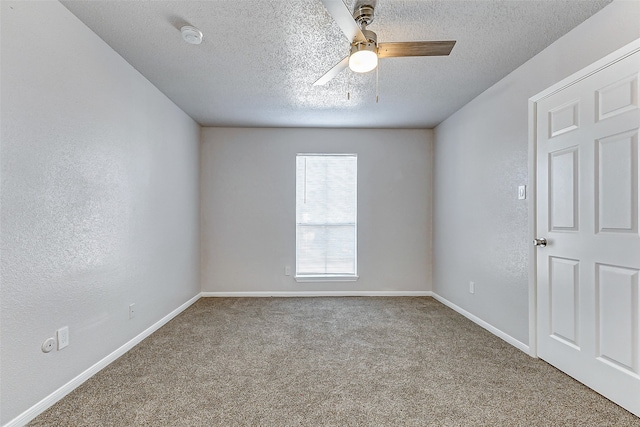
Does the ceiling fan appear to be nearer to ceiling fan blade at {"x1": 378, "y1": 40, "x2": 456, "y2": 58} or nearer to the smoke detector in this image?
ceiling fan blade at {"x1": 378, "y1": 40, "x2": 456, "y2": 58}

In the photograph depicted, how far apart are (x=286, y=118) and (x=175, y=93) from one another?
1313 millimetres

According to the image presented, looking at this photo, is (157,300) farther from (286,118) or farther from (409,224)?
(409,224)

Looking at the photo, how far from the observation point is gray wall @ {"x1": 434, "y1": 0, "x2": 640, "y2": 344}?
206cm

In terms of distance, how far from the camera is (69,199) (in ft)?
6.55

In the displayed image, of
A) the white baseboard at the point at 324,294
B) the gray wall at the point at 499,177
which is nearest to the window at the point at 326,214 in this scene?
the white baseboard at the point at 324,294

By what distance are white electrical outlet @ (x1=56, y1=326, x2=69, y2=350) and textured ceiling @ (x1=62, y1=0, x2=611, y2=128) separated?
1.93m

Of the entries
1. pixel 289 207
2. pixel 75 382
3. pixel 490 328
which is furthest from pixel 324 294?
pixel 75 382

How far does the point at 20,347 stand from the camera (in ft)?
A: 5.43

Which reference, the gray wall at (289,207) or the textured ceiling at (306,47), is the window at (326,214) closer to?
the gray wall at (289,207)

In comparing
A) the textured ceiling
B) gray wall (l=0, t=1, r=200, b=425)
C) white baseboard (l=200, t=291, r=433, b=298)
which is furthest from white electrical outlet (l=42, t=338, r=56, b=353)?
white baseboard (l=200, t=291, r=433, b=298)

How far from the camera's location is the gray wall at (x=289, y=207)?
4.48 metres

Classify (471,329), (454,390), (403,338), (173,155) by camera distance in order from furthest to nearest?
(173,155) < (471,329) < (403,338) < (454,390)

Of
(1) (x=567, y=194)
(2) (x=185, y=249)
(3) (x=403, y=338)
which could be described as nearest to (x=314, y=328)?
(3) (x=403, y=338)

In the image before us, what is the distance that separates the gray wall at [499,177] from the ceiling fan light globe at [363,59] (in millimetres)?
1411
